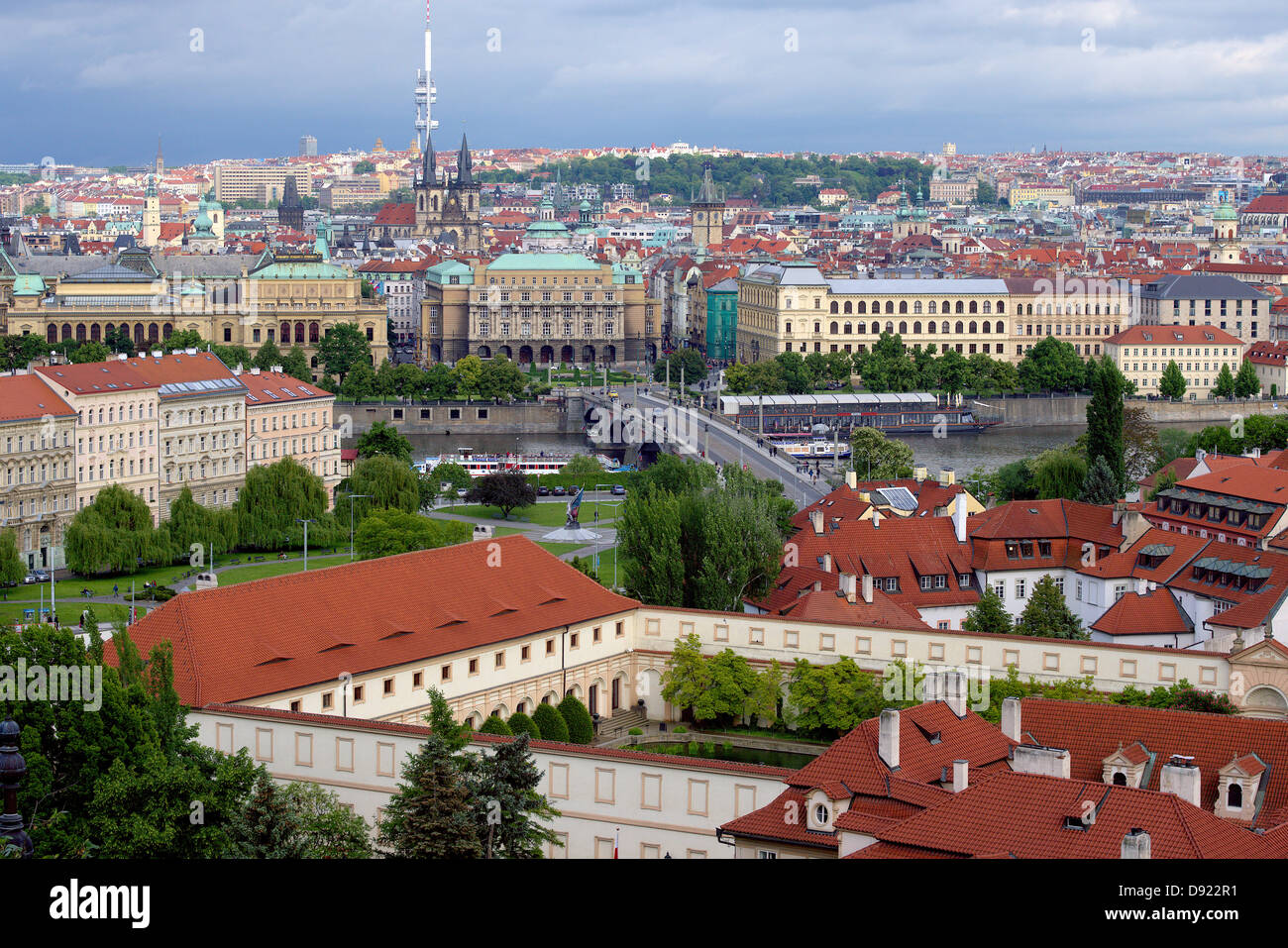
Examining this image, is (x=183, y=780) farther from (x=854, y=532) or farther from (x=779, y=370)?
(x=779, y=370)

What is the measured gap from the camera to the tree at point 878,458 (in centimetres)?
A: 7594

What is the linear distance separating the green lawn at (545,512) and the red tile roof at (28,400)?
13876mm

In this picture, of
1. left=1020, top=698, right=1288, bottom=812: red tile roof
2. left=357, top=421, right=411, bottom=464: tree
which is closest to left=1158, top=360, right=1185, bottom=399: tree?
left=357, top=421, right=411, bottom=464: tree

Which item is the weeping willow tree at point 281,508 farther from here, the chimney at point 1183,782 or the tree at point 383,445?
the chimney at point 1183,782

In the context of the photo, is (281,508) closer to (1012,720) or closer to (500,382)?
(1012,720)

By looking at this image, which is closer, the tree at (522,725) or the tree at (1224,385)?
the tree at (522,725)

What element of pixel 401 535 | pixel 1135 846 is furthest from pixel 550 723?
pixel 401 535

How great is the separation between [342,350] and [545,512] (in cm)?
5100

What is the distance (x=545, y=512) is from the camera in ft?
232

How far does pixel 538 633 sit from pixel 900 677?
21.1 ft

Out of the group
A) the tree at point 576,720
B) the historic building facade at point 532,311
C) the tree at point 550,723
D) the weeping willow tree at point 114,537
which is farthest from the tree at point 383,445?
the historic building facade at point 532,311

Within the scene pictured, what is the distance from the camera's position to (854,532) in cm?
4891
